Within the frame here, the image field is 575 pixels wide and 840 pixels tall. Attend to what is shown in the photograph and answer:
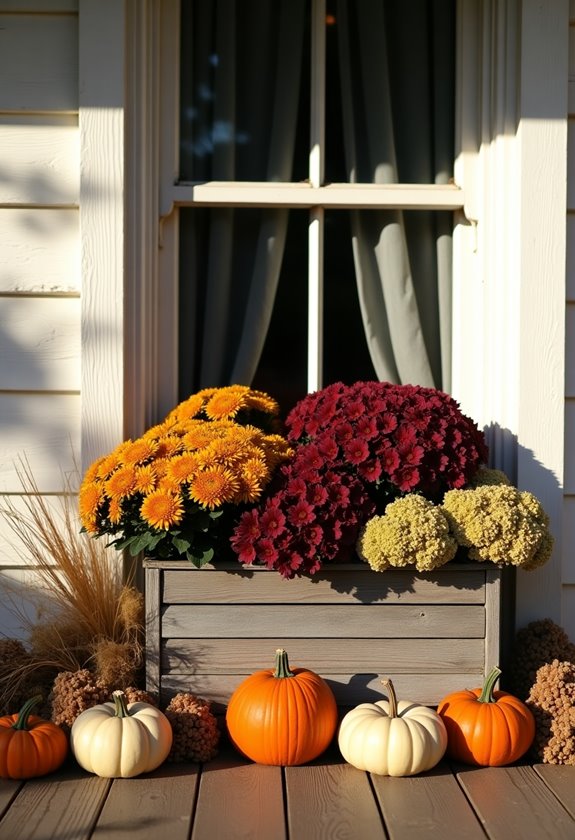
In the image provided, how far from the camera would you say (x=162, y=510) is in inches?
93.4

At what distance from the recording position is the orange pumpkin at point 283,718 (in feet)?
7.45

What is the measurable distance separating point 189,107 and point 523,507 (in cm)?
172

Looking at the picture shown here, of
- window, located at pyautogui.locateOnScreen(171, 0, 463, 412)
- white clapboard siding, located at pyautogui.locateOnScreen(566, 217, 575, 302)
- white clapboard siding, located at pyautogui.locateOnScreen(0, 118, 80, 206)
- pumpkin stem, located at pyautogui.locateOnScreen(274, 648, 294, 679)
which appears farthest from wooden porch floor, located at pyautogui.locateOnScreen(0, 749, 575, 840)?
white clapboard siding, located at pyautogui.locateOnScreen(0, 118, 80, 206)

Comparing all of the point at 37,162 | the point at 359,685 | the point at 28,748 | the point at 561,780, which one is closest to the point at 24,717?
the point at 28,748

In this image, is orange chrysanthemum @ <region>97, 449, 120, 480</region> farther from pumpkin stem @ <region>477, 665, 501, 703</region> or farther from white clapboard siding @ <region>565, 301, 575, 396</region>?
white clapboard siding @ <region>565, 301, 575, 396</region>

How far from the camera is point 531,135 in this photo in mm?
2812

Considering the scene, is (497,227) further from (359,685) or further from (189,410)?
(359,685)

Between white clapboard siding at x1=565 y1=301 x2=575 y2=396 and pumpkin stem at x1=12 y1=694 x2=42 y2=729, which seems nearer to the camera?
pumpkin stem at x1=12 y1=694 x2=42 y2=729

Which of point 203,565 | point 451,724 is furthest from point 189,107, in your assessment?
point 451,724

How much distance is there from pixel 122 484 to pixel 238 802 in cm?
87

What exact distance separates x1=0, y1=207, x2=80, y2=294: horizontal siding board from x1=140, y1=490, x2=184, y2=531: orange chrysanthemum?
0.83 m

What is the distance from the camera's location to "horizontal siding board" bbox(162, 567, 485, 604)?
2.47 m

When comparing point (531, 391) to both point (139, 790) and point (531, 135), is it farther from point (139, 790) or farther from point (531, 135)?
point (139, 790)

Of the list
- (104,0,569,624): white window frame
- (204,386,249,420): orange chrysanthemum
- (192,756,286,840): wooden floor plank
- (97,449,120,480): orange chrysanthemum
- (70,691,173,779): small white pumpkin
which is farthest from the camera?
(104,0,569,624): white window frame
